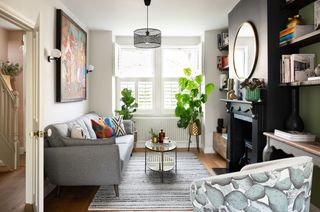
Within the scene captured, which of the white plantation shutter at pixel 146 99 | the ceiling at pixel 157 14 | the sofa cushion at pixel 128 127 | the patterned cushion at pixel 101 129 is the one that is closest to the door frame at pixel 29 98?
the ceiling at pixel 157 14

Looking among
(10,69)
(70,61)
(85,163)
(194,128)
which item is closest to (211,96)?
(194,128)

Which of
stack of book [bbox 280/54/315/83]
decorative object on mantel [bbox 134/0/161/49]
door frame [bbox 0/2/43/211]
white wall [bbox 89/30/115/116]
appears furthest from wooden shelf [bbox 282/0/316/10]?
white wall [bbox 89/30/115/116]

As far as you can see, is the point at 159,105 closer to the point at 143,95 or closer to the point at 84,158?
the point at 143,95

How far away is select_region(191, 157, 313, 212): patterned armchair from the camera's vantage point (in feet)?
4.00

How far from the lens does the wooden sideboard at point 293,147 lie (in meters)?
1.82

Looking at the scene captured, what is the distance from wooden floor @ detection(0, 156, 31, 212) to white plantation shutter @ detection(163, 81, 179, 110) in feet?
10.5

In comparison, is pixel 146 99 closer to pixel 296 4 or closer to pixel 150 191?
pixel 150 191

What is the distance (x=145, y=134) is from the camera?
5.41 m

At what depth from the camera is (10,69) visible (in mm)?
4523

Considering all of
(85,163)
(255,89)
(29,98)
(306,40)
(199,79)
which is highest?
(306,40)

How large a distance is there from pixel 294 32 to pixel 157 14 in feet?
7.54

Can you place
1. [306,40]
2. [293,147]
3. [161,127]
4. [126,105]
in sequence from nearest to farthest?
[293,147], [306,40], [126,105], [161,127]

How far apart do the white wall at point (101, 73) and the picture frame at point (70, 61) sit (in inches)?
21.4

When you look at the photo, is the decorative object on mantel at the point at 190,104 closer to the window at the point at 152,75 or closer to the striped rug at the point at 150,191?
the window at the point at 152,75
